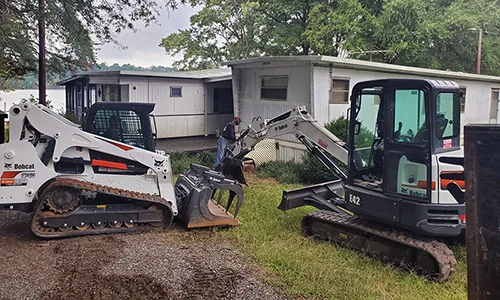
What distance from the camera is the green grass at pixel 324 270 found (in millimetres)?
4340

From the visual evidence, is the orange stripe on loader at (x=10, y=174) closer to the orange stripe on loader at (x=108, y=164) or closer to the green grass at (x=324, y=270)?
the orange stripe on loader at (x=108, y=164)

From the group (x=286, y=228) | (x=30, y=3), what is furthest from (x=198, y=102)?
(x=286, y=228)

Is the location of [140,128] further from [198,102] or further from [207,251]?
[198,102]

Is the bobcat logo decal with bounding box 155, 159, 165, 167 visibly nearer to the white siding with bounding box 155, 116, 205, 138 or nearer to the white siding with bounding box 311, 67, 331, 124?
the white siding with bounding box 311, 67, 331, 124

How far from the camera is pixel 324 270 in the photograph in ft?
15.6

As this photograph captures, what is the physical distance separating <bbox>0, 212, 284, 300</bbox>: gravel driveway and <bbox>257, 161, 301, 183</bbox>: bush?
4.80 m

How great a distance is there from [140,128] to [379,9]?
1777 centimetres

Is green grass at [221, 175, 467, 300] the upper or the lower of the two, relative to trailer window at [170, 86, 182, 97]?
lower

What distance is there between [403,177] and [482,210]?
13.2 ft

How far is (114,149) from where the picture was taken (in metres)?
6.08

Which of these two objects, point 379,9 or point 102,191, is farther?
point 379,9

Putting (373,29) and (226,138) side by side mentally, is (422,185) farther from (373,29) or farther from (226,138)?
(373,29)

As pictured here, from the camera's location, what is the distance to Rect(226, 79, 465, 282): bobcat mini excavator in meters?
4.69

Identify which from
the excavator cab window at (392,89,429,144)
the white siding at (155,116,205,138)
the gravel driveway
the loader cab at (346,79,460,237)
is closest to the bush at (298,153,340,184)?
the loader cab at (346,79,460,237)
